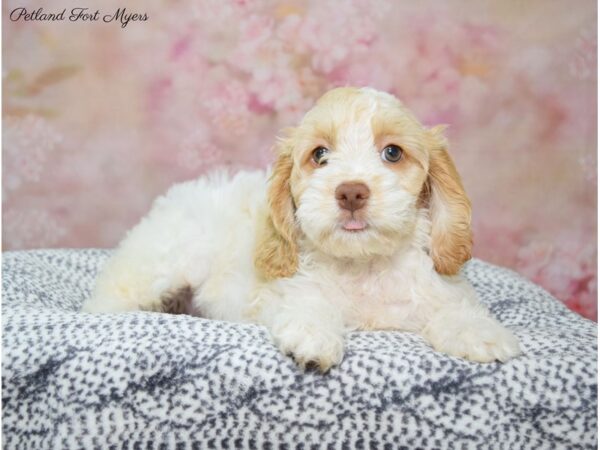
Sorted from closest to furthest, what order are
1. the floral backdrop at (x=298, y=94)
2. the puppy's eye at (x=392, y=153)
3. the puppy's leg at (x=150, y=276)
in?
1. the puppy's eye at (x=392, y=153)
2. the puppy's leg at (x=150, y=276)
3. the floral backdrop at (x=298, y=94)

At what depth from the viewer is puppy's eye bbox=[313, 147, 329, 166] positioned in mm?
2771

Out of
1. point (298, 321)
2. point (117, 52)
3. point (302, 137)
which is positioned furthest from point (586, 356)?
point (117, 52)

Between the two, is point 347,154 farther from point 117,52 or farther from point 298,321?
point 117,52

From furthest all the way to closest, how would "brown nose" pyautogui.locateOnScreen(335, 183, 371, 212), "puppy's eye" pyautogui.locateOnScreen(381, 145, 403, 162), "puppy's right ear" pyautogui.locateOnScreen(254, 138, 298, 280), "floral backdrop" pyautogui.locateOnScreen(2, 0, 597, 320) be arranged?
"floral backdrop" pyautogui.locateOnScreen(2, 0, 597, 320) < "puppy's right ear" pyautogui.locateOnScreen(254, 138, 298, 280) < "puppy's eye" pyautogui.locateOnScreen(381, 145, 403, 162) < "brown nose" pyautogui.locateOnScreen(335, 183, 371, 212)

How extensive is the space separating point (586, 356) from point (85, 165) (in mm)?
3941

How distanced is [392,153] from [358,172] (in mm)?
268

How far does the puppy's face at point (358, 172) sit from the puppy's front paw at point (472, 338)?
36 cm

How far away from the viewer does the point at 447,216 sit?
2.80 m

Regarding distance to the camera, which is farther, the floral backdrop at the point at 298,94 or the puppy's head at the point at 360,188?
the floral backdrop at the point at 298,94

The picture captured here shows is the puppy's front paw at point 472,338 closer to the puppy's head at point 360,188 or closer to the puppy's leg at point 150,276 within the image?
the puppy's head at point 360,188

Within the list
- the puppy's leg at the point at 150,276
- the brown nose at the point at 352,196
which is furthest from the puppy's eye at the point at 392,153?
the puppy's leg at the point at 150,276

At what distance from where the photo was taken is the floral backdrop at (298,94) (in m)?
4.82

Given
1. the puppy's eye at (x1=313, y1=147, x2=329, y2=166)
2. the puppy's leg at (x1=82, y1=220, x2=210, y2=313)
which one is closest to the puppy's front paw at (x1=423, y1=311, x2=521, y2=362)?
the puppy's eye at (x1=313, y1=147, x2=329, y2=166)

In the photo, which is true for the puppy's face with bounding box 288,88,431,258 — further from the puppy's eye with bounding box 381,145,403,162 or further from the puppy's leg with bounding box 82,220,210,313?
the puppy's leg with bounding box 82,220,210,313
